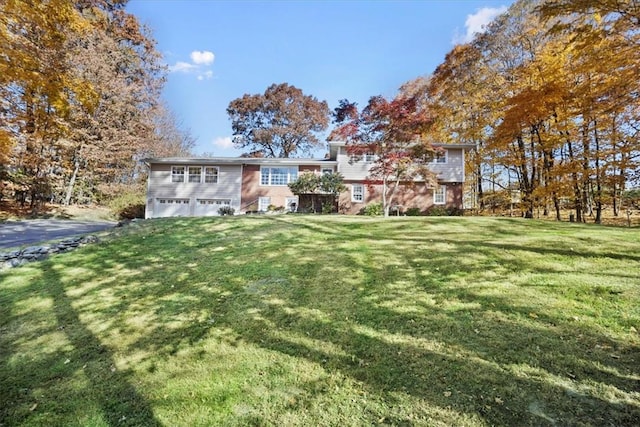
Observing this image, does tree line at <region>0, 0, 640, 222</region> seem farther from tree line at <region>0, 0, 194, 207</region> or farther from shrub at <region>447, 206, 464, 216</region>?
shrub at <region>447, 206, 464, 216</region>

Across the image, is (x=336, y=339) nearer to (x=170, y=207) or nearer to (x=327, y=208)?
(x=327, y=208)

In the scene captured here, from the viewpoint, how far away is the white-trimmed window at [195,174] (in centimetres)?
2080

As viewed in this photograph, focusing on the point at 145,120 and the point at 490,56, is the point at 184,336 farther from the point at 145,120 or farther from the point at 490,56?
the point at 145,120

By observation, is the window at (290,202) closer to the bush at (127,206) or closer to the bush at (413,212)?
the bush at (413,212)

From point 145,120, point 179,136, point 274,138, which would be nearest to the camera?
point 145,120

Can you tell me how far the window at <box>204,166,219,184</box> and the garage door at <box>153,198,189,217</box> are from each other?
1934 millimetres

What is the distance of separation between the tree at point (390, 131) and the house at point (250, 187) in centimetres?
485

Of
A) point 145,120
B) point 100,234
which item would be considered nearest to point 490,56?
point 100,234

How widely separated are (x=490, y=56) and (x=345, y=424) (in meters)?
22.5

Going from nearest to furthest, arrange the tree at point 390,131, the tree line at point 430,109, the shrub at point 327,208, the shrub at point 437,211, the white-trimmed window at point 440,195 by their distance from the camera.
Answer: the tree line at point 430,109 → the tree at point 390,131 → the shrub at point 327,208 → the shrub at point 437,211 → the white-trimmed window at point 440,195

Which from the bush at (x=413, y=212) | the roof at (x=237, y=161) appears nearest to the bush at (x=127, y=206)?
the roof at (x=237, y=161)

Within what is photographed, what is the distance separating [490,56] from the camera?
19.0m

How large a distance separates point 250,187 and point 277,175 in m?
1.96

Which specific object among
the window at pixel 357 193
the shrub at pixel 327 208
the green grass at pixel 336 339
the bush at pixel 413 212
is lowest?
the green grass at pixel 336 339
